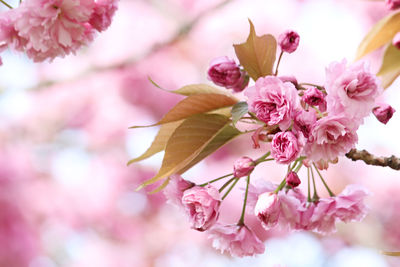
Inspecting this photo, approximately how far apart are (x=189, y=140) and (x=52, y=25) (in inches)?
9.3

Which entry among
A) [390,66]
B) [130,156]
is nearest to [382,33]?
[390,66]

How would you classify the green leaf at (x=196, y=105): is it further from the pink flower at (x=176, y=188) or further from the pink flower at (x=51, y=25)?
the pink flower at (x=51, y=25)

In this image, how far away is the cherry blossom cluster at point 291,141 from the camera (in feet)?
1.70

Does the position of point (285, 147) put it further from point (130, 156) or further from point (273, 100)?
point (130, 156)

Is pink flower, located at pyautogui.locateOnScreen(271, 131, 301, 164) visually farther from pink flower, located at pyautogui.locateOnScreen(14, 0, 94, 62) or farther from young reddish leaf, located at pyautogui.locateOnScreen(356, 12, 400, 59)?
pink flower, located at pyautogui.locateOnScreen(14, 0, 94, 62)

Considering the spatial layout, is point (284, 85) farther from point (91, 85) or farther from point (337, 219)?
point (91, 85)

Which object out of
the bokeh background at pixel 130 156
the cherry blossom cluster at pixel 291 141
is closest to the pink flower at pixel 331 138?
the cherry blossom cluster at pixel 291 141

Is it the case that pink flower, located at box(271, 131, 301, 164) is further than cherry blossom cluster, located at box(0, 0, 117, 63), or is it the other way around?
cherry blossom cluster, located at box(0, 0, 117, 63)

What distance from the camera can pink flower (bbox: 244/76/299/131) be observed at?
52 cm

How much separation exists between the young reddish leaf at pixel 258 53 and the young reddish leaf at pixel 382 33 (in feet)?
0.35

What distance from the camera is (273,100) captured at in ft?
1.72

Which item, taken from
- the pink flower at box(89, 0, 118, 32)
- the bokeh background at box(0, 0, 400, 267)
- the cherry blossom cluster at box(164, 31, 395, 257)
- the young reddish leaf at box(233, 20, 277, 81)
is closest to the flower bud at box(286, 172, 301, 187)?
the cherry blossom cluster at box(164, 31, 395, 257)

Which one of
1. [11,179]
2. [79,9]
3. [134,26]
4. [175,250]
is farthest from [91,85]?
[79,9]

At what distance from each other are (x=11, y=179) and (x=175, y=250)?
1.02m
